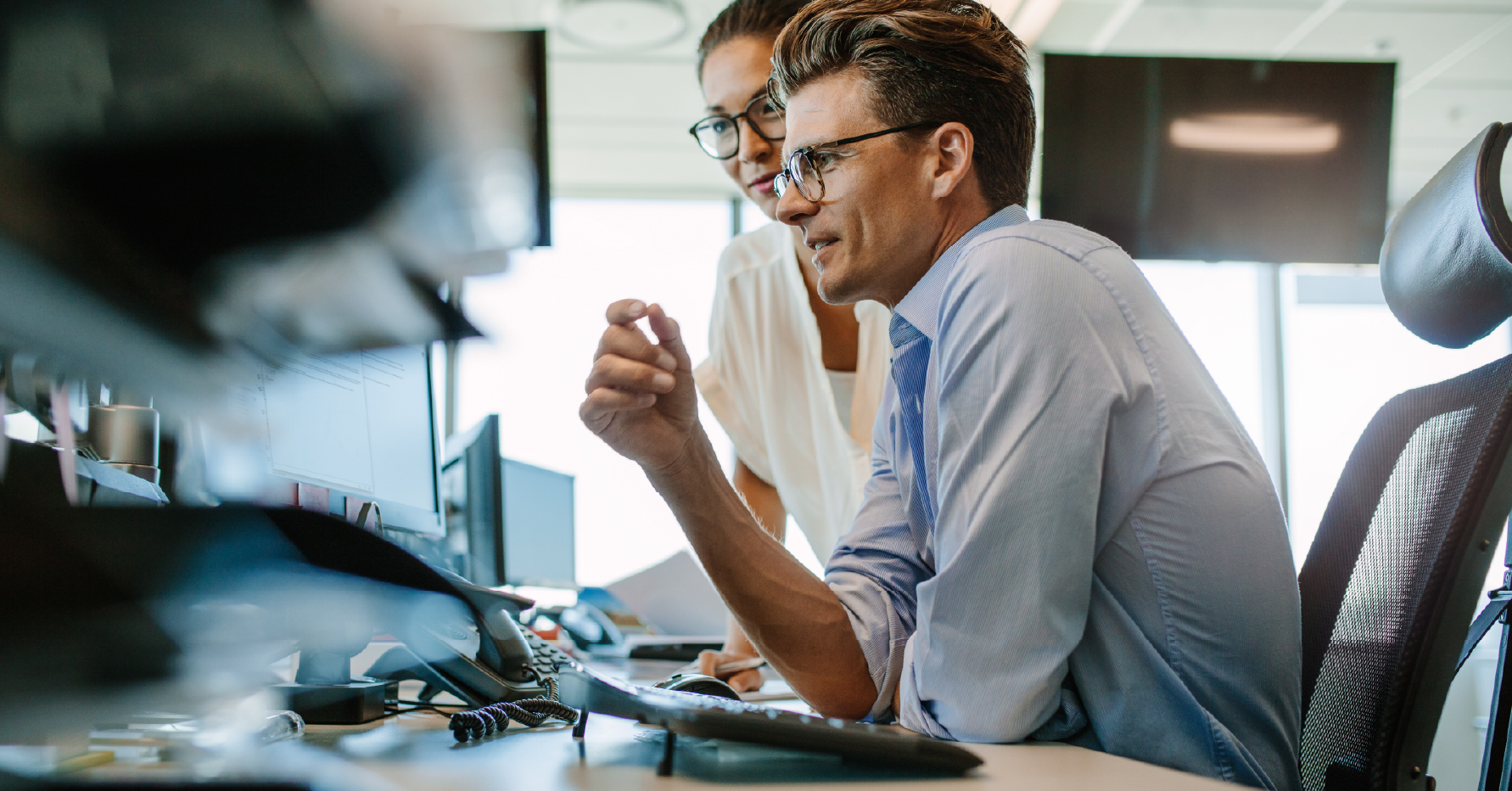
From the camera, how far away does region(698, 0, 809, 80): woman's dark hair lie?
1546mm

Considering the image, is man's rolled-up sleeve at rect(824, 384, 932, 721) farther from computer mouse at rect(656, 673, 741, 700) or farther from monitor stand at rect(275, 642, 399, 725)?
monitor stand at rect(275, 642, 399, 725)

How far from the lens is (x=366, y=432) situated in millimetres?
998

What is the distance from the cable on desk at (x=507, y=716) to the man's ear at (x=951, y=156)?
622 millimetres

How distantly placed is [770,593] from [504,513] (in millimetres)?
1099

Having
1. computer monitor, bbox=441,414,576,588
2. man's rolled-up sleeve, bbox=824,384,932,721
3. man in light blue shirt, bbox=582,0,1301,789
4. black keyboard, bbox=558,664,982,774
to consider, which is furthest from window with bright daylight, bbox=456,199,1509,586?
black keyboard, bbox=558,664,982,774

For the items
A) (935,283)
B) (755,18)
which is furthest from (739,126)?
(935,283)

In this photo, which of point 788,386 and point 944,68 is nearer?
point 944,68

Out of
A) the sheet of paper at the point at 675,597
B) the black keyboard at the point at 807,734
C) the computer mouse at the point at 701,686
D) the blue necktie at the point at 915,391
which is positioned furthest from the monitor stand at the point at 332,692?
the sheet of paper at the point at 675,597

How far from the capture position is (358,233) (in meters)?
0.29

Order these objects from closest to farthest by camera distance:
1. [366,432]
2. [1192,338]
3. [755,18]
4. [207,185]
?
[207,185], [366,432], [755,18], [1192,338]

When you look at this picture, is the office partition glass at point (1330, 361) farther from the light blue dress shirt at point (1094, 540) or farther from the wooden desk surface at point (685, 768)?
the wooden desk surface at point (685, 768)

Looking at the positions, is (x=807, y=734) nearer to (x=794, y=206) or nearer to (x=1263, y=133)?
(x=794, y=206)

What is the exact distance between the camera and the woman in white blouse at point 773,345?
1566mm

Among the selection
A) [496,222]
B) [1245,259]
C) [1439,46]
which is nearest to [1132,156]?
[1245,259]
